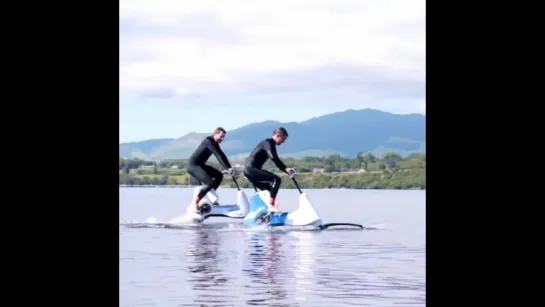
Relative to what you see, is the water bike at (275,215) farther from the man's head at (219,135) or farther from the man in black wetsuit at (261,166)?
the man's head at (219,135)

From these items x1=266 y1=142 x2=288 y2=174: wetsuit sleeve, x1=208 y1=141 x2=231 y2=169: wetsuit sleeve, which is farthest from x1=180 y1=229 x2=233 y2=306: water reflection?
x1=208 y1=141 x2=231 y2=169: wetsuit sleeve

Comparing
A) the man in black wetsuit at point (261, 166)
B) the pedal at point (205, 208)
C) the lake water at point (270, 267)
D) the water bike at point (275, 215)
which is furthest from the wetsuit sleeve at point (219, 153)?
the pedal at point (205, 208)

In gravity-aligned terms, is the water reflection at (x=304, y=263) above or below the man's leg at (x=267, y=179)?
below

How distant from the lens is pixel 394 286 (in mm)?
8195

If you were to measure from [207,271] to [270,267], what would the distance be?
589mm

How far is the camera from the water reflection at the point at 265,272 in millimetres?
7430

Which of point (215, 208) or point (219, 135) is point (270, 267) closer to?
point (219, 135)

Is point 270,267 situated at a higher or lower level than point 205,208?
lower

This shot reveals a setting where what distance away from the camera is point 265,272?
907 centimetres

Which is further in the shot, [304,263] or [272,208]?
[272,208]

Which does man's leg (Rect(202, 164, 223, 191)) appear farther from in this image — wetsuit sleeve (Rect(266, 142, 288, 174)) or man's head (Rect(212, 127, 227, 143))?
wetsuit sleeve (Rect(266, 142, 288, 174))

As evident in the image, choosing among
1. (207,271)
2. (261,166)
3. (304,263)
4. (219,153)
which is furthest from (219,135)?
(207,271)

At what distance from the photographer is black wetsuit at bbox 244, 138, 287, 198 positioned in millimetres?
13664
